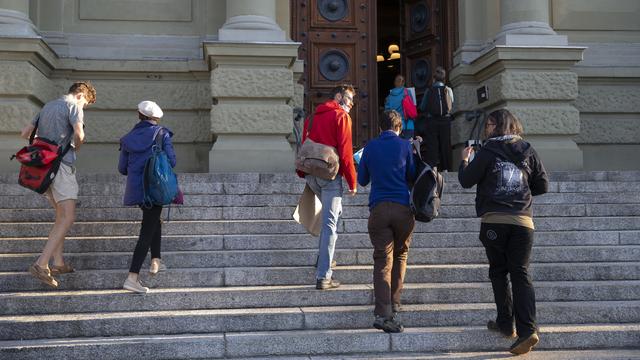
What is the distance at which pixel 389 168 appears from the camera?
5551mm

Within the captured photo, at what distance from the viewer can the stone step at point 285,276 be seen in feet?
20.1

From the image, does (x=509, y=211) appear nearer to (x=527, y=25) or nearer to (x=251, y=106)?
(x=251, y=106)

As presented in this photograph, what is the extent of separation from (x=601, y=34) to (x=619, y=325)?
7.76 metres

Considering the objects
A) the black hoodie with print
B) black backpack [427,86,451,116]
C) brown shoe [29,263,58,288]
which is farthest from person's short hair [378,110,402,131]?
black backpack [427,86,451,116]

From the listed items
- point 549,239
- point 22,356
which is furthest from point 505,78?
point 22,356

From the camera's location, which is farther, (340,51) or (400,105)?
(340,51)

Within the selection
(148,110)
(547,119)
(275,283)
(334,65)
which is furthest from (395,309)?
(334,65)

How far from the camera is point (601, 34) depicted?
12234mm

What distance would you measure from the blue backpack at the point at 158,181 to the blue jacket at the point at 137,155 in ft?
0.21

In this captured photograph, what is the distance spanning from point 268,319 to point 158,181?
1444 mm

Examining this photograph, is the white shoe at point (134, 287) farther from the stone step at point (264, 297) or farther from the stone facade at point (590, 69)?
the stone facade at point (590, 69)

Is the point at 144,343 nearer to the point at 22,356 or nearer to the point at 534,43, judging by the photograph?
the point at 22,356

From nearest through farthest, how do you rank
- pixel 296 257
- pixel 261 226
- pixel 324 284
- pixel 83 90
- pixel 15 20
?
pixel 324 284 → pixel 83 90 → pixel 296 257 → pixel 261 226 → pixel 15 20

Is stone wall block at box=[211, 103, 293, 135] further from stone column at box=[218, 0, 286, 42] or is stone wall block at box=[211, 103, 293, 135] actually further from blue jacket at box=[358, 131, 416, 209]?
blue jacket at box=[358, 131, 416, 209]
